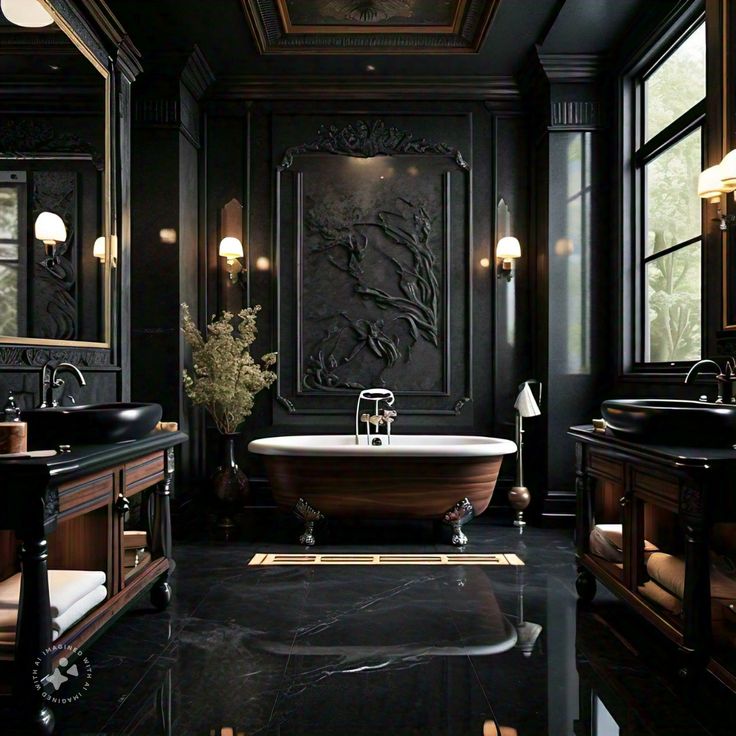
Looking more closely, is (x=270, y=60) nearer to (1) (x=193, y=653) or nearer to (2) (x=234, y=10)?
(2) (x=234, y=10)

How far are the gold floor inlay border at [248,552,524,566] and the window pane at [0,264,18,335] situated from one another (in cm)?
175

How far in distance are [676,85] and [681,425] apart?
249cm

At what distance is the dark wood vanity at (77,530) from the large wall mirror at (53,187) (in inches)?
24.9

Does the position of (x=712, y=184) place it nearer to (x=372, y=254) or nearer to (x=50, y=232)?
(x=372, y=254)

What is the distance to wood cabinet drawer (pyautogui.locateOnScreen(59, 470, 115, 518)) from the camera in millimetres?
1963

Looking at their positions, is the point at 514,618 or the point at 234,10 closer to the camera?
the point at 514,618

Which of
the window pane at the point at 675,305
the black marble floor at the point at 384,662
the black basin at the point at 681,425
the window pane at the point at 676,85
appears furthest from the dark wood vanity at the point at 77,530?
the window pane at the point at 676,85

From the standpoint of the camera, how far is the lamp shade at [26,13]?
2.44 m

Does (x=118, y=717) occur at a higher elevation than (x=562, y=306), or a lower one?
lower

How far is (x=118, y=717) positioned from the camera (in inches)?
77.0

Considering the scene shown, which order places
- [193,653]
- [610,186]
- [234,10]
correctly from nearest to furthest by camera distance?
[193,653] → [234,10] → [610,186]

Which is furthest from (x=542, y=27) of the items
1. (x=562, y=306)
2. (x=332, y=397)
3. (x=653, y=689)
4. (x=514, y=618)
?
(x=653, y=689)

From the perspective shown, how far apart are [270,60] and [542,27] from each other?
68.4 inches

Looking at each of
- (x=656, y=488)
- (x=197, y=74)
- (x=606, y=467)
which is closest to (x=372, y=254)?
(x=197, y=74)
